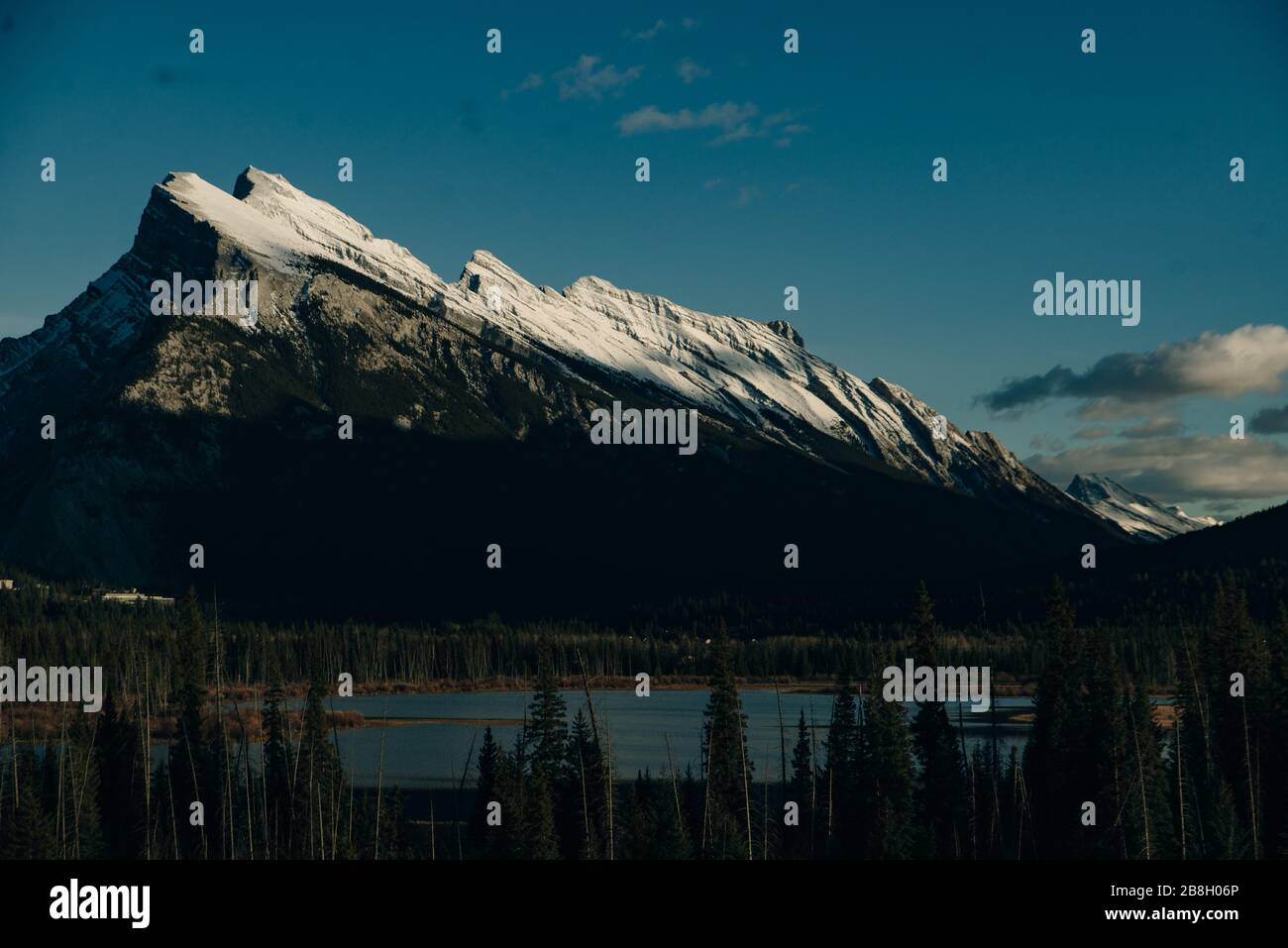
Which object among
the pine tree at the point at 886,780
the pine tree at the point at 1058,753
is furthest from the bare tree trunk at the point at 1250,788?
the pine tree at the point at 886,780

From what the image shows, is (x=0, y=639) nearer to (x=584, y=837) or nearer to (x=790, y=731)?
(x=790, y=731)

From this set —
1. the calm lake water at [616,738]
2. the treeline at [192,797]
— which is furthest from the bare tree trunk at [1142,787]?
the treeline at [192,797]

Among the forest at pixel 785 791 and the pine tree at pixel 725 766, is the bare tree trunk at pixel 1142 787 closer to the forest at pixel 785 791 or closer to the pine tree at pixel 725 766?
the forest at pixel 785 791

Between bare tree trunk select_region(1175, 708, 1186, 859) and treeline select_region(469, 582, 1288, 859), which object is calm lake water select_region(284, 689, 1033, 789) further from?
bare tree trunk select_region(1175, 708, 1186, 859)

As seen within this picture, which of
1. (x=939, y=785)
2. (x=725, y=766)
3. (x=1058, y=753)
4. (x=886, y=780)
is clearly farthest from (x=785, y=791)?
(x=1058, y=753)

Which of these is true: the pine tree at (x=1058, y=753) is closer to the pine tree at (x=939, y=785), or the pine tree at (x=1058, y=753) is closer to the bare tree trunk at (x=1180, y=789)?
the pine tree at (x=939, y=785)

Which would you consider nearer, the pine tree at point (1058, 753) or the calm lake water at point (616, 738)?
the pine tree at point (1058, 753)

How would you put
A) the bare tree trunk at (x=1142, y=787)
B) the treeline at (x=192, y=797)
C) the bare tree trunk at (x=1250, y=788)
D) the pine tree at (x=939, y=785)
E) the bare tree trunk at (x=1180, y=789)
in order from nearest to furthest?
the bare tree trunk at (x=1142, y=787), the bare tree trunk at (x=1180, y=789), the treeline at (x=192, y=797), the bare tree trunk at (x=1250, y=788), the pine tree at (x=939, y=785)

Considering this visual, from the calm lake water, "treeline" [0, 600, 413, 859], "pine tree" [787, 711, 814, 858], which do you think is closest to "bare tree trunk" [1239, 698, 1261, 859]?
"pine tree" [787, 711, 814, 858]

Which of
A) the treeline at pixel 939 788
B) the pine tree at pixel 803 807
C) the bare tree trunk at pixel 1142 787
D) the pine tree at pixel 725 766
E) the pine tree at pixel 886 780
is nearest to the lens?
the bare tree trunk at pixel 1142 787

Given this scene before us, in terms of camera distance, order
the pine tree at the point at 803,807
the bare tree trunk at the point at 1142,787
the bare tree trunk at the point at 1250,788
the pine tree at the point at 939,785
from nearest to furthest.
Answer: the bare tree trunk at the point at 1142,787, the bare tree trunk at the point at 1250,788, the pine tree at the point at 803,807, the pine tree at the point at 939,785

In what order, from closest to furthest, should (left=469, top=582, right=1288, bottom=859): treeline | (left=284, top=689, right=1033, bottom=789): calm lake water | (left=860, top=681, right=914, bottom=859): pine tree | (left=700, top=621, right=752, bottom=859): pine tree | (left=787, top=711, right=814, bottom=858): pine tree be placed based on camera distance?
(left=469, top=582, right=1288, bottom=859): treeline < (left=700, top=621, right=752, bottom=859): pine tree < (left=860, top=681, right=914, bottom=859): pine tree < (left=787, top=711, right=814, bottom=858): pine tree < (left=284, top=689, right=1033, bottom=789): calm lake water
